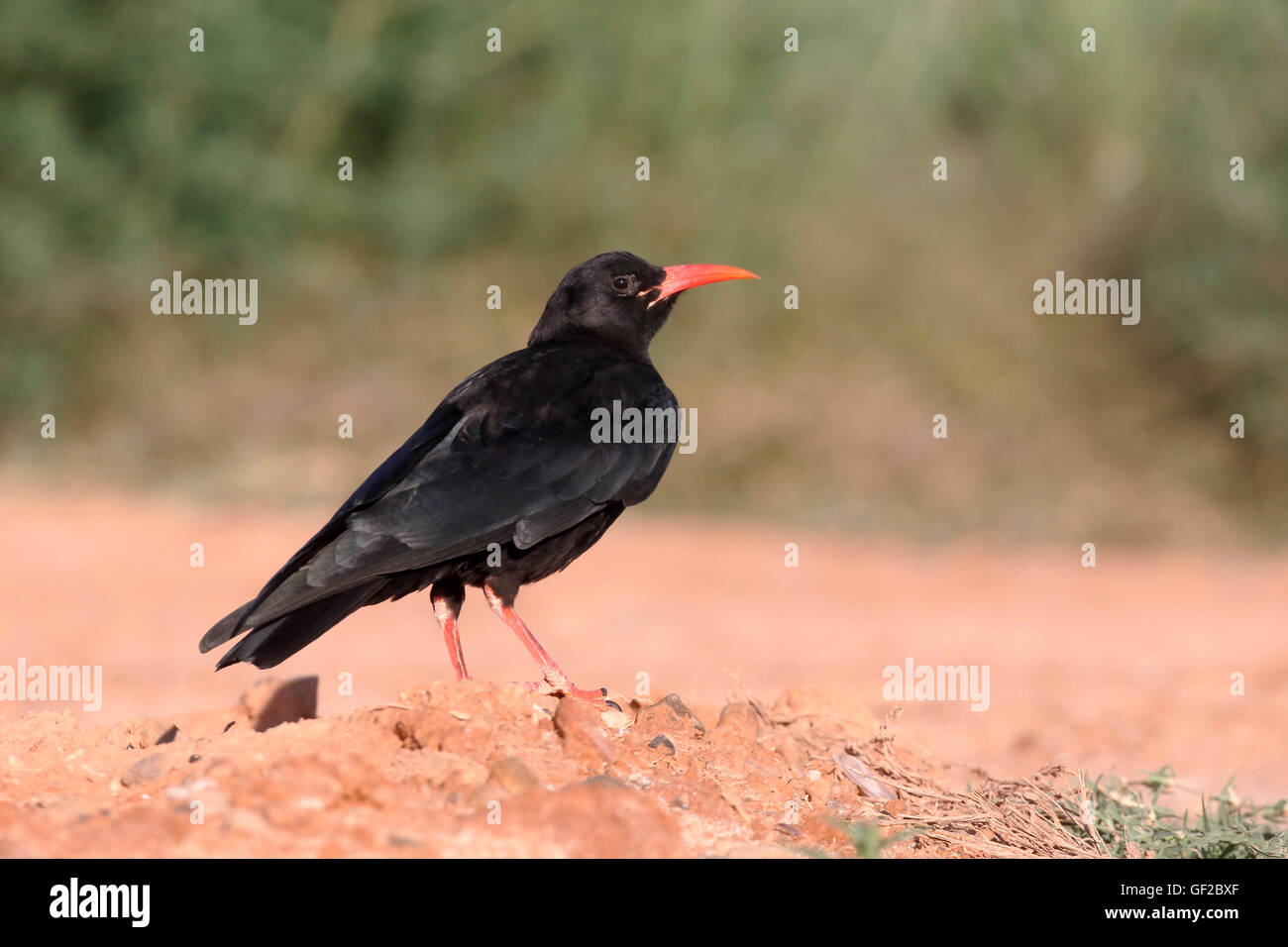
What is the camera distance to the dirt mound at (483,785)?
329 cm

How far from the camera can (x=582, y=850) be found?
327 centimetres

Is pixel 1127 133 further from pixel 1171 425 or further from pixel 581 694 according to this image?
pixel 581 694

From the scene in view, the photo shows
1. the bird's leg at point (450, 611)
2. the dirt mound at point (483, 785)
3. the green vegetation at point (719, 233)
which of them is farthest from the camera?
the green vegetation at point (719, 233)

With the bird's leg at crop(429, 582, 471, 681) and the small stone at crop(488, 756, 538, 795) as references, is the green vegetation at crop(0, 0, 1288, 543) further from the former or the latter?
the small stone at crop(488, 756, 538, 795)

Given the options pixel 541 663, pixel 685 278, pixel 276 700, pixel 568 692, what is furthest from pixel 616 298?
pixel 276 700

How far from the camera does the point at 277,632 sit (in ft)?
14.2

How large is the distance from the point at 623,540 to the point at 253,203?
5.65 m

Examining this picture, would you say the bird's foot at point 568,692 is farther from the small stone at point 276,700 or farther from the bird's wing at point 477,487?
the small stone at point 276,700

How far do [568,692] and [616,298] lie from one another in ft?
5.73

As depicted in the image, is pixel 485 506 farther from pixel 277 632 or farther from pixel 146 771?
pixel 146 771

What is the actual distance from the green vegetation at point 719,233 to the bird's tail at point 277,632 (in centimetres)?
869

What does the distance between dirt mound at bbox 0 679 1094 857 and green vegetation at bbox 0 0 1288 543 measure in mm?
8666

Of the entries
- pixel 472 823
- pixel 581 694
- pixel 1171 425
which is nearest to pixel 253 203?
pixel 1171 425

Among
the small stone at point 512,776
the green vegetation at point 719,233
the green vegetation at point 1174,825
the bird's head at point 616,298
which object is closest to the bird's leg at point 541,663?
the small stone at point 512,776
